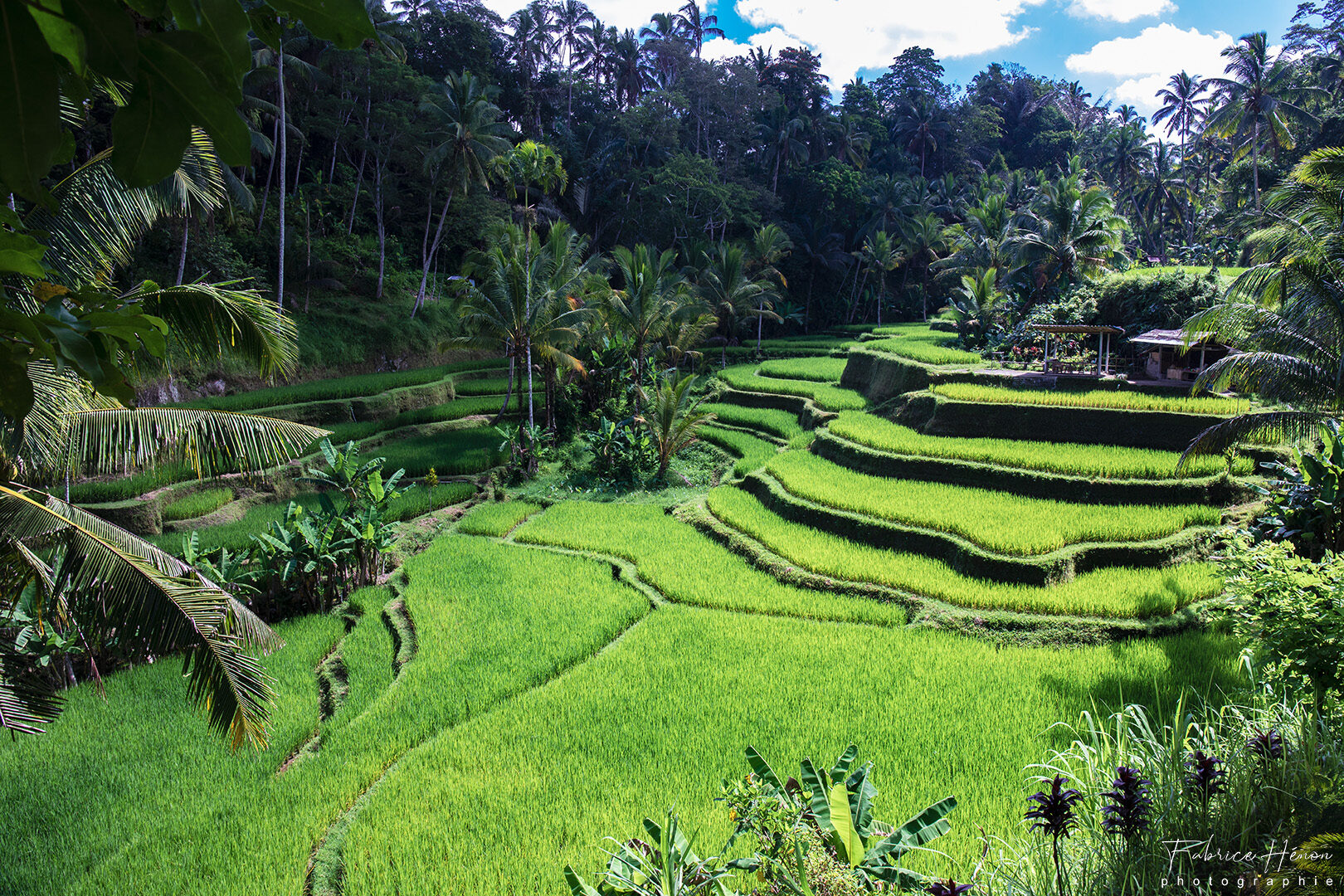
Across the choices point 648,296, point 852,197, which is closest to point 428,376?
point 648,296

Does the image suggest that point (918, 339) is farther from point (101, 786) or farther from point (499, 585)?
point (101, 786)

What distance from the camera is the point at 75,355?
117 centimetres

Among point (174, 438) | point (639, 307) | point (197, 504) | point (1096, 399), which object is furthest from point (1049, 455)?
point (197, 504)

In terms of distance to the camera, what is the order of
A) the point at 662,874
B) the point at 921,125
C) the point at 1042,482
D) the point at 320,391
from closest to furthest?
1. the point at 662,874
2. the point at 1042,482
3. the point at 320,391
4. the point at 921,125

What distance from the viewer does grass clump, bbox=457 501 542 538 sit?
1090 centimetres

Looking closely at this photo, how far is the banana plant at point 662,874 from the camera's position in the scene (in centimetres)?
283

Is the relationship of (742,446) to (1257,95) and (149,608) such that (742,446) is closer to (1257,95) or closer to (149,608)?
(149,608)

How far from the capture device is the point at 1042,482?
31.2ft

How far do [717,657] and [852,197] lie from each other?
29.2 m

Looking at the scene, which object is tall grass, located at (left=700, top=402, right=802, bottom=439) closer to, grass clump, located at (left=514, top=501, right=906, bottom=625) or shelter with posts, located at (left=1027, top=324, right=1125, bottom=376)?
grass clump, located at (left=514, top=501, right=906, bottom=625)

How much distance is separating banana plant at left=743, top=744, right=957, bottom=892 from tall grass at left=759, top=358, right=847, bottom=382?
53.7ft

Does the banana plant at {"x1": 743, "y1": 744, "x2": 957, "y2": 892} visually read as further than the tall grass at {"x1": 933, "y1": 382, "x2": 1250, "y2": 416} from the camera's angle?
No

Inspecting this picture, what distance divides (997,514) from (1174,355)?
6858mm

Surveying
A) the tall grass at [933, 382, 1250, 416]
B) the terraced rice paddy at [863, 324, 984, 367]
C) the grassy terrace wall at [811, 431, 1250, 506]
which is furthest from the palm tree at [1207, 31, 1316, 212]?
the grassy terrace wall at [811, 431, 1250, 506]
